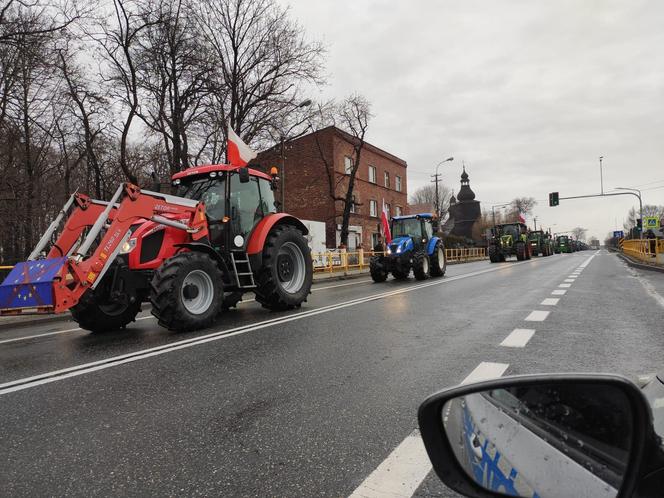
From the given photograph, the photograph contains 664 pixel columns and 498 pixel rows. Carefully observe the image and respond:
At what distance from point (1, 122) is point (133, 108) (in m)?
4.56

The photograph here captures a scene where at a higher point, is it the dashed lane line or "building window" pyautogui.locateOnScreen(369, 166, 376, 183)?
"building window" pyautogui.locateOnScreen(369, 166, 376, 183)

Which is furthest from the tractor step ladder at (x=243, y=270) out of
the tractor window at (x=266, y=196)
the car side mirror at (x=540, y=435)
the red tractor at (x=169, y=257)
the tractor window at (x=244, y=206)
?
the car side mirror at (x=540, y=435)

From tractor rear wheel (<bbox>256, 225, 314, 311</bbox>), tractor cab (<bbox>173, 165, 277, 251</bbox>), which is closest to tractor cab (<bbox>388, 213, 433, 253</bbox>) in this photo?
tractor rear wheel (<bbox>256, 225, 314, 311</bbox>)

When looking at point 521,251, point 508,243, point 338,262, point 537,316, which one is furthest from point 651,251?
point 537,316

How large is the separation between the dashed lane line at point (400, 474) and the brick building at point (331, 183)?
28021 mm

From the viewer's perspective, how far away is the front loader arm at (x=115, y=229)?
5.29 meters

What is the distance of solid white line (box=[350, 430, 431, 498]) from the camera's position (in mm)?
1967

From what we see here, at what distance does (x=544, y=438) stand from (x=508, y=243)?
33.2 meters

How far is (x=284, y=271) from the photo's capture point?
8.37 m

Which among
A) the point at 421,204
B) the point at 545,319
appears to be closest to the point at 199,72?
the point at 545,319

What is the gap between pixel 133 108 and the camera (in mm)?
18109

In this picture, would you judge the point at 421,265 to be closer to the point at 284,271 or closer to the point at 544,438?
the point at 284,271

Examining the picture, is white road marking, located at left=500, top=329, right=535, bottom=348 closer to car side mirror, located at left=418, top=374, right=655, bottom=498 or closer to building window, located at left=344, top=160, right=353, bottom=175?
car side mirror, located at left=418, top=374, right=655, bottom=498

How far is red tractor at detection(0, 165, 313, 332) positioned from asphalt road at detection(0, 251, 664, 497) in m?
0.52
